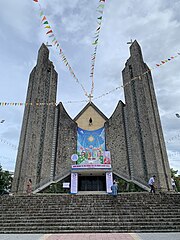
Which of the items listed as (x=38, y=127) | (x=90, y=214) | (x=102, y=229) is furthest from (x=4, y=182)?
(x=102, y=229)

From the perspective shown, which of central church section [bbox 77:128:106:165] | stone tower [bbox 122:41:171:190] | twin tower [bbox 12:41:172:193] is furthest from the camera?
central church section [bbox 77:128:106:165]

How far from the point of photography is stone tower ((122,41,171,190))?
14969mm

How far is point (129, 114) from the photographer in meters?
18.8

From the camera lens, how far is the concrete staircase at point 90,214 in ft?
20.9

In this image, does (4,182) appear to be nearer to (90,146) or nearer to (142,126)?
(90,146)

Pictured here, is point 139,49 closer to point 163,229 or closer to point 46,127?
point 46,127

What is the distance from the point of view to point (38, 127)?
16.9m

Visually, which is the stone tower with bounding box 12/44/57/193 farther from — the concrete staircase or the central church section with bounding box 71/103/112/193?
the concrete staircase

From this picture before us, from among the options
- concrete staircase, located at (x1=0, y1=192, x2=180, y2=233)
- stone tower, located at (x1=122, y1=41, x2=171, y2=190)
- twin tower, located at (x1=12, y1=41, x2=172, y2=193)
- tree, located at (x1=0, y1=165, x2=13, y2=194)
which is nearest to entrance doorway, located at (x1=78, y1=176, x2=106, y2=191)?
twin tower, located at (x1=12, y1=41, x2=172, y2=193)

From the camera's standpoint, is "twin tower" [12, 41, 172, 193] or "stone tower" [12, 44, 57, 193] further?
"twin tower" [12, 41, 172, 193]

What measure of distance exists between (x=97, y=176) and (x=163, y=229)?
12.1 metres

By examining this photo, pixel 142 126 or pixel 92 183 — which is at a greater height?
pixel 142 126

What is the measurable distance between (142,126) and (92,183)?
7.60m

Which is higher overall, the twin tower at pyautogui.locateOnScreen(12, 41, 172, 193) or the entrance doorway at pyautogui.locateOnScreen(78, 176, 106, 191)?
the twin tower at pyautogui.locateOnScreen(12, 41, 172, 193)
